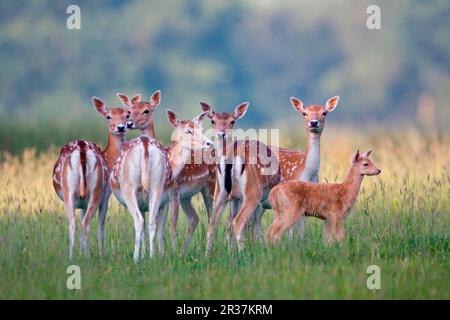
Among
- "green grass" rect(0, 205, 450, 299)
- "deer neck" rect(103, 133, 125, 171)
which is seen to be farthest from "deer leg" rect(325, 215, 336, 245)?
"deer neck" rect(103, 133, 125, 171)

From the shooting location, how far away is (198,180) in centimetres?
1062

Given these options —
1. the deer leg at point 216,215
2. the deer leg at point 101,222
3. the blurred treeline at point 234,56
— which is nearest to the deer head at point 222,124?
the deer leg at point 216,215

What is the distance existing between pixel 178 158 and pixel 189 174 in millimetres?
211

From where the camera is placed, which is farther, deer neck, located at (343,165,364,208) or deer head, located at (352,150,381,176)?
deer head, located at (352,150,381,176)

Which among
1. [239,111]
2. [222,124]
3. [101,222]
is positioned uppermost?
[239,111]

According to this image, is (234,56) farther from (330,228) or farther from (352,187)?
(330,228)

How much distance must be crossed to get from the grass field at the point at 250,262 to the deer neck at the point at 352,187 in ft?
1.13

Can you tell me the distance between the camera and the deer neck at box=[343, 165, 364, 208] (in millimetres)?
10094

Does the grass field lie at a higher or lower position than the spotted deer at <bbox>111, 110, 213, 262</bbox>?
lower

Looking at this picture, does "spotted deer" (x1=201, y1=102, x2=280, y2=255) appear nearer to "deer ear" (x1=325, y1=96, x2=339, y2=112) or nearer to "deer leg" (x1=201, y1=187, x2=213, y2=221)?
"deer leg" (x1=201, y1=187, x2=213, y2=221)

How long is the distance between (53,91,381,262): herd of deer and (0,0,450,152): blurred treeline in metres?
25.1

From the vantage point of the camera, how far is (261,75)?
1774 inches

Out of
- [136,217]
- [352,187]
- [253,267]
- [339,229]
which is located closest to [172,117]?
[136,217]
